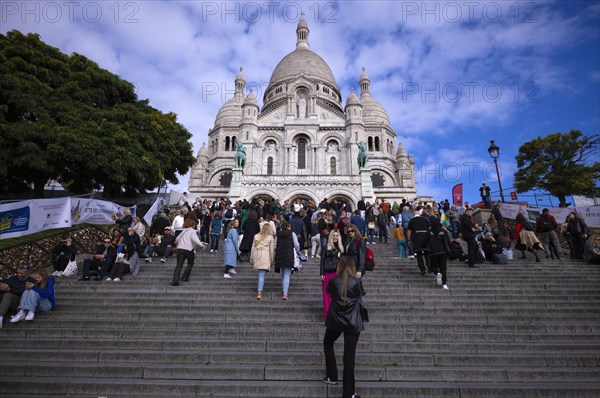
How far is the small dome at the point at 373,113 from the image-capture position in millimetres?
45406

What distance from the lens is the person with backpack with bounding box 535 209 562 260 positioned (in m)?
10.5

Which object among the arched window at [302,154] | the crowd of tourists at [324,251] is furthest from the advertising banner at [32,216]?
the arched window at [302,154]

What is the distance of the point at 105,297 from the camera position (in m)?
7.40

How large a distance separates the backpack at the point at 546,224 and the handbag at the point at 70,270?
13.2m

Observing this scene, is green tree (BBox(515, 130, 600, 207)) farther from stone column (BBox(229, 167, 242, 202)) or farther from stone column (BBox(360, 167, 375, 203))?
stone column (BBox(229, 167, 242, 202))

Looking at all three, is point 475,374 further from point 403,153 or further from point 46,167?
point 403,153

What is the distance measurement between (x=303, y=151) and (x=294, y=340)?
104 ft

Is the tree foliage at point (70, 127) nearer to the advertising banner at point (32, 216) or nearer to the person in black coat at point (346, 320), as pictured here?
the advertising banner at point (32, 216)

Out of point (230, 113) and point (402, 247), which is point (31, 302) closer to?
point (402, 247)

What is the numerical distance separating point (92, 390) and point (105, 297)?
3.52m

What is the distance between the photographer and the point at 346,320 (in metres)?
3.99

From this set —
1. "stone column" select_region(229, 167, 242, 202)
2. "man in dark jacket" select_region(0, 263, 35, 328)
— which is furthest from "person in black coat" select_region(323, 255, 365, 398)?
"stone column" select_region(229, 167, 242, 202)

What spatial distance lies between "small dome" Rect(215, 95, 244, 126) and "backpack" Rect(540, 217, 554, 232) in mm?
38970

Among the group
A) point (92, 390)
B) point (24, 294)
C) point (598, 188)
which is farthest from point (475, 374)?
point (598, 188)
